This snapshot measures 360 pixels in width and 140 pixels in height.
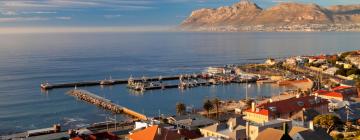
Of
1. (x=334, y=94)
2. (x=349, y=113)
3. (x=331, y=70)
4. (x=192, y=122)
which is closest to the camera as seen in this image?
(x=192, y=122)

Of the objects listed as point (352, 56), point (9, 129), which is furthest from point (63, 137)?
point (352, 56)

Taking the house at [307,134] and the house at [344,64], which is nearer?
the house at [307,134]

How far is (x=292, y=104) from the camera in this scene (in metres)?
39.9

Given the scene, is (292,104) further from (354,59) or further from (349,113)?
(354,59)

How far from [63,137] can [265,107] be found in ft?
52.2

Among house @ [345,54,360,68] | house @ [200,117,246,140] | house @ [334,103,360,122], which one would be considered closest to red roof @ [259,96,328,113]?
house @ [334,103,360,122]

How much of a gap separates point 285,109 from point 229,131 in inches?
407

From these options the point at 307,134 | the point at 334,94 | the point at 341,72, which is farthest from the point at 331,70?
the point at 307,134

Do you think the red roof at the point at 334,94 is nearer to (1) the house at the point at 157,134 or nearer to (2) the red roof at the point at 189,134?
(2) the red roof at the point at 189,134

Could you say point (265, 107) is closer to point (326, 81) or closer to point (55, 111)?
point (55, 111)

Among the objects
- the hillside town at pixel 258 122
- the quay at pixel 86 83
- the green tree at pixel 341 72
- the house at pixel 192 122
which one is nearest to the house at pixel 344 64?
the green tree at pixel 341 72

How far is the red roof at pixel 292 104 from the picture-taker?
127ft

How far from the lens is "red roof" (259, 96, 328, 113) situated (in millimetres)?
38688

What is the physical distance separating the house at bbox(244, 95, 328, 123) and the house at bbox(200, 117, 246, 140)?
6409 millimetres
